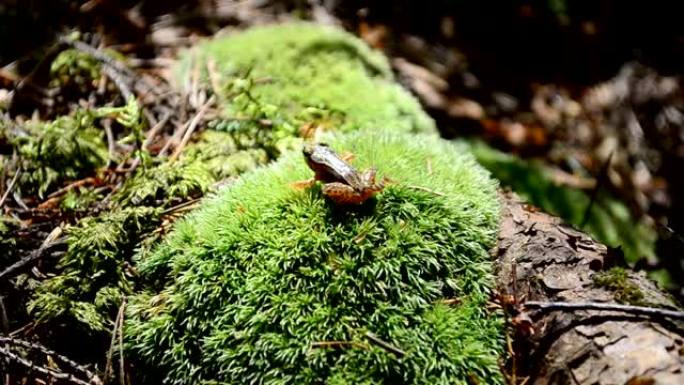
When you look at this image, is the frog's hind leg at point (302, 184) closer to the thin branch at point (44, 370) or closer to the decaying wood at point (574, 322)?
the decaying wood at point (574, 322)

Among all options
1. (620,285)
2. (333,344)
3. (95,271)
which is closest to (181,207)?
(95,271)

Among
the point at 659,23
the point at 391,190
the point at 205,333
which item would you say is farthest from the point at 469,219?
the point at 659,23

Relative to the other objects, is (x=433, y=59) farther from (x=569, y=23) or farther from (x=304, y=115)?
(x=304, y=115)

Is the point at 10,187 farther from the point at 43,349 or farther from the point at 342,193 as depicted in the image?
the point at 342,193

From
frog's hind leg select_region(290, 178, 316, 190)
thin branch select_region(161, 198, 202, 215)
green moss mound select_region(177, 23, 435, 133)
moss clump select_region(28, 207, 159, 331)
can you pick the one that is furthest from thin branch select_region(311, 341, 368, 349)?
green moss mound select_region(177, 23, 435, 133)

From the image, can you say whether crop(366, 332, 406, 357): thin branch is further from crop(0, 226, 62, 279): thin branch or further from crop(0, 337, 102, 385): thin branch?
crop(0, 226, 62, 279): thin branch

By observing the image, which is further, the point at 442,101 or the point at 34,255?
the point at 442,101
